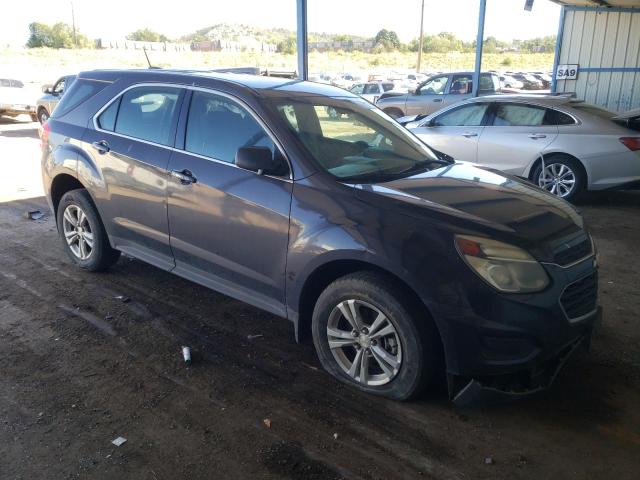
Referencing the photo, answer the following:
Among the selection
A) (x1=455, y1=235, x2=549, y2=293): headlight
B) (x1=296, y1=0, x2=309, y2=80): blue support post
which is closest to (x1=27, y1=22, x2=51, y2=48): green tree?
(x1=296, y1=0, x2=309, y2=80): blue support post

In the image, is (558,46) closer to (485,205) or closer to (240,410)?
(485,205)

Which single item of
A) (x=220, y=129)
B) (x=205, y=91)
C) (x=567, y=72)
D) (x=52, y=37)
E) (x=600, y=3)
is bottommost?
(x=220, y=129)

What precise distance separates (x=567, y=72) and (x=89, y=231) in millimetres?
12904

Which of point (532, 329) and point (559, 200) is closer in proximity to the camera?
point (532, 329)

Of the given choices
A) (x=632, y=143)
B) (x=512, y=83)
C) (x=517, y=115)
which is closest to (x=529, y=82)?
(x=512, y=83)

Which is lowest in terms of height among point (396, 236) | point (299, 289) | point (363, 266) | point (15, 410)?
point (15, 410)

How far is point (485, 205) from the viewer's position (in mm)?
3258

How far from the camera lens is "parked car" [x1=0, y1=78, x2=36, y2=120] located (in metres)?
19.2

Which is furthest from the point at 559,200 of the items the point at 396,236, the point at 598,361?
the point at 396,236

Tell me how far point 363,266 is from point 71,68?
4846 centimetres

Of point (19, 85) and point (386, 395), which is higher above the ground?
point (19, 85)

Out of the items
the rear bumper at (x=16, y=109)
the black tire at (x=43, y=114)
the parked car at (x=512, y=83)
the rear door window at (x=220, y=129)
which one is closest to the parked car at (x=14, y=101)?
the rear bumper at (x=16, y=109)

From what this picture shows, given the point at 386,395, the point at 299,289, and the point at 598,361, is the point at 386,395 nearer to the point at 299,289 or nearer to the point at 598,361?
the point at 299,289

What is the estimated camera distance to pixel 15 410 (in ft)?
10.3
